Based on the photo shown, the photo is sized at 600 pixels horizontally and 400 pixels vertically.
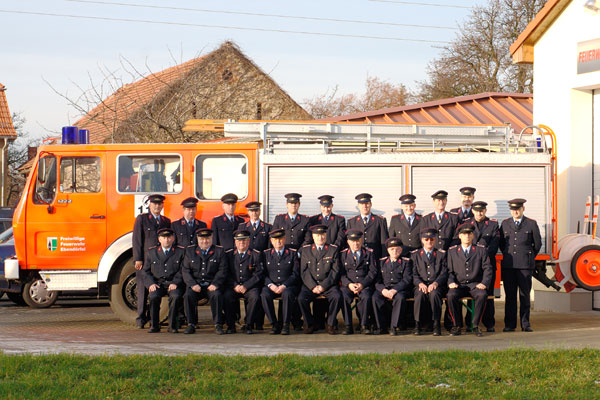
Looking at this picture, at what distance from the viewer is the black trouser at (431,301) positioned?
11.0 metres

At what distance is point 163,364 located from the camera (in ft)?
26.0

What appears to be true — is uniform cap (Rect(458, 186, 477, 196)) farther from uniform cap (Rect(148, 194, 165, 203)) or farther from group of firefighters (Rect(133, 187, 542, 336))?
uniform cap (Rect(148, 194, 165, 203))

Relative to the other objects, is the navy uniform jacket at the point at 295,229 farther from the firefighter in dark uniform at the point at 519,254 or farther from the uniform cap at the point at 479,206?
the firefighter in dark uniform at the point at 519,254

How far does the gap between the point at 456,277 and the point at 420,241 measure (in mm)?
755

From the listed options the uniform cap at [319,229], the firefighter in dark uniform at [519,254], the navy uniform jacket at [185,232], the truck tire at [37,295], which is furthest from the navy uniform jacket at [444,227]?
the truck tire at [37,295]

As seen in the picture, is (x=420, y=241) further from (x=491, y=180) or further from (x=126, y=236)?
(x=126, y=236)

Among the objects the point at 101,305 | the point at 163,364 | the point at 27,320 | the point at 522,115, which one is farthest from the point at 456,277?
the point at 522,115

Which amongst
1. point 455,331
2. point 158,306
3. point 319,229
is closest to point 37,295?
point 158,306

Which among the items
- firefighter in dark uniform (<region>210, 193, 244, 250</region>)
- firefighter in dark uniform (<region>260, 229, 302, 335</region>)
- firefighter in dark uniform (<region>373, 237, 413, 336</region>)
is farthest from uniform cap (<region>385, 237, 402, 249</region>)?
firefighter in dark uniform (<region>210, 193, 244, 250</region>)

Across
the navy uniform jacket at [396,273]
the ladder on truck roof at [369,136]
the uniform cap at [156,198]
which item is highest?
the ladder on truck roof at [369,136]

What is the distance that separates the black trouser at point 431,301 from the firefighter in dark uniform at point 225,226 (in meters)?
2.67

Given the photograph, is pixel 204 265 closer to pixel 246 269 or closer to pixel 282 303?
pixel 246 269

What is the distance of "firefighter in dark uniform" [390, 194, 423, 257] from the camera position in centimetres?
1161

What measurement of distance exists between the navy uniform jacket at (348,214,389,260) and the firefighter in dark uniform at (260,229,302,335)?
3.20 ft
